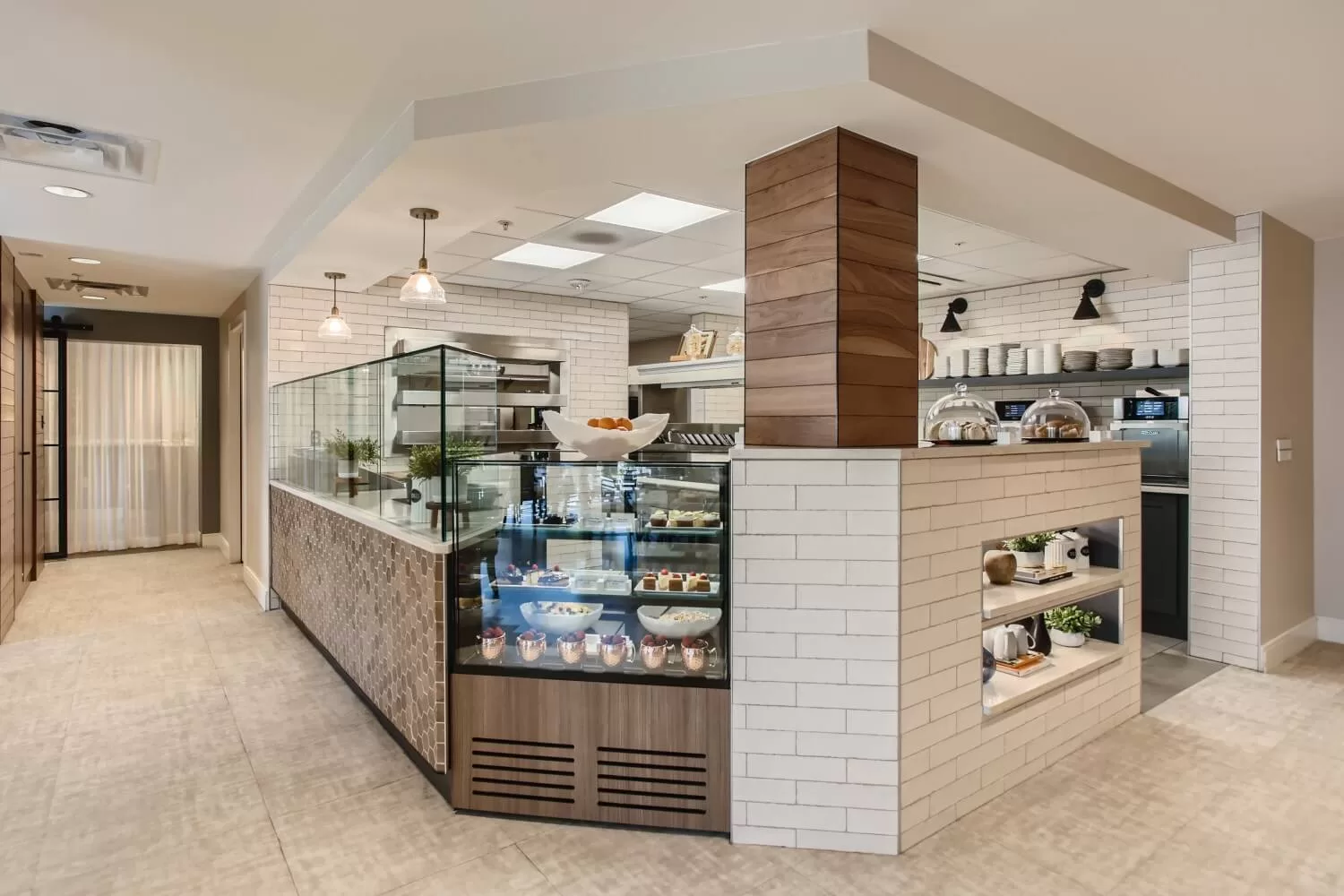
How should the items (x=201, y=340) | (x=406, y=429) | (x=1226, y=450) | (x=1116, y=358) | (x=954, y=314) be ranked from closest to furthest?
(x=406, y=429) < (x=1226, y=450) < (x=1116, y=358) < (x=954, y=314) < (x=201, y=340)

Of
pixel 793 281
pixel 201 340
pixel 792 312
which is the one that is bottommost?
pixel 792 312

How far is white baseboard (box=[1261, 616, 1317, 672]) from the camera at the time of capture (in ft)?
13.5

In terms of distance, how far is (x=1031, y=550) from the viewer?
3244mm

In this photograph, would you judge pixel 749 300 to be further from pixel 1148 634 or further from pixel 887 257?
pixel 1148 634

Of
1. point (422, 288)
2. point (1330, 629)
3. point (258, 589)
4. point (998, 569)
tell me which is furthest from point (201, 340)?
point (1330, 629)

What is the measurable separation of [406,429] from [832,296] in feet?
5.50

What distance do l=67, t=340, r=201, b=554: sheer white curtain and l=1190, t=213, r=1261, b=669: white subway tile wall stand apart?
8.92 metres

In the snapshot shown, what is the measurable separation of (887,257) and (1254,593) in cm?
321

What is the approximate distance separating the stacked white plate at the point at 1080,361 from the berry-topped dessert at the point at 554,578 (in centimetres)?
436

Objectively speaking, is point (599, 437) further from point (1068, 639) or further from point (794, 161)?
point (1068, 639)

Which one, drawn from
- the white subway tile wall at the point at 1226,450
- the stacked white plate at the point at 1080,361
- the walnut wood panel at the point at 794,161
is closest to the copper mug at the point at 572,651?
the walnut wood panel at the point at 794,161

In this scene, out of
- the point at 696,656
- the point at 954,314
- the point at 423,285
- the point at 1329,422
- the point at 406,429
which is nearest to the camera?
the point at 696,656

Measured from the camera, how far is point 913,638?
2365 mm

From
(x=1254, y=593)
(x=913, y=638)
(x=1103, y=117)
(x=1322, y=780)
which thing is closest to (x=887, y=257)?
(x=1103, y=117)
